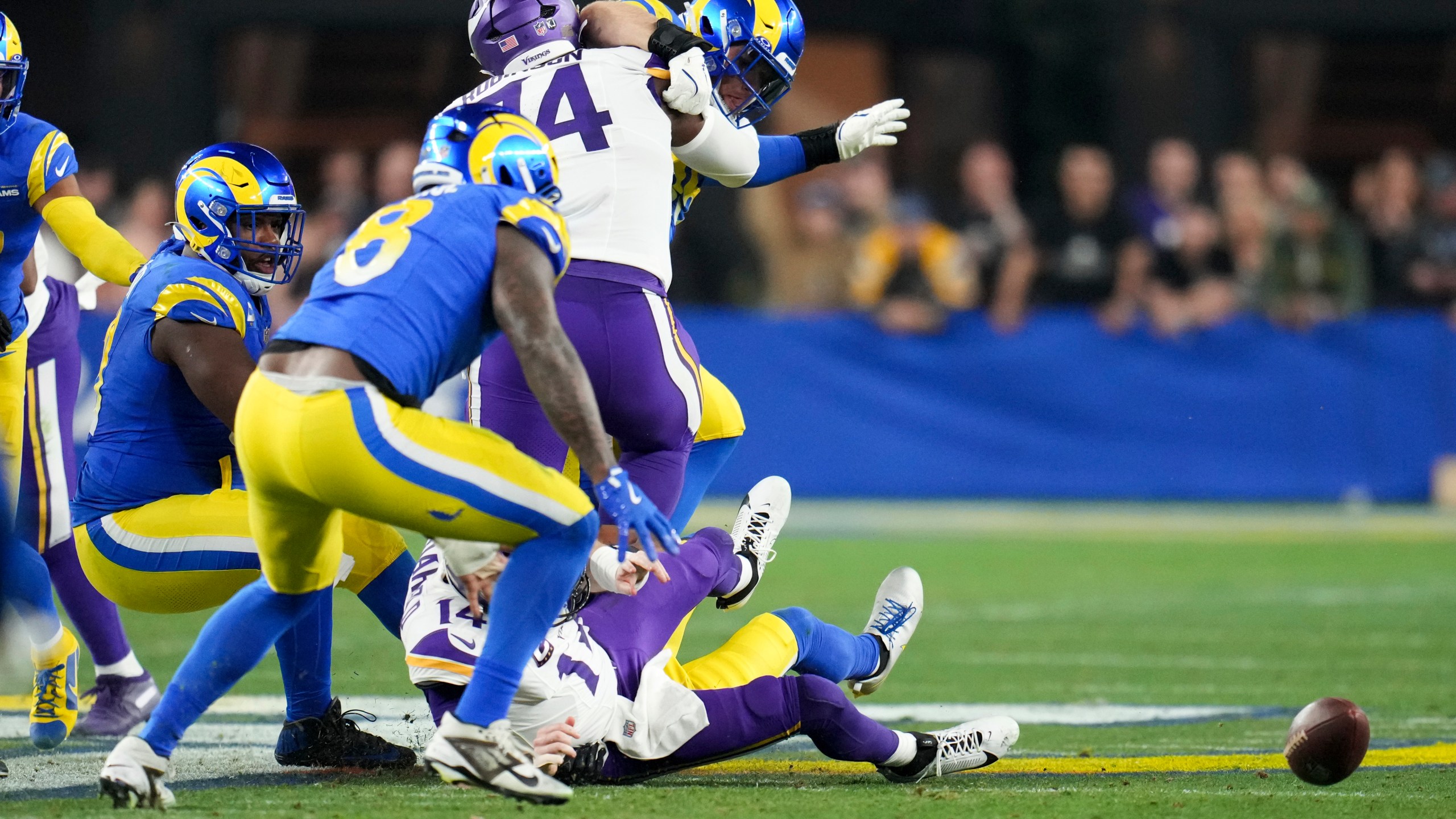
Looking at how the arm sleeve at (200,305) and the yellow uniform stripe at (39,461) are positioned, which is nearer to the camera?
the arm sleeve at (200,305)

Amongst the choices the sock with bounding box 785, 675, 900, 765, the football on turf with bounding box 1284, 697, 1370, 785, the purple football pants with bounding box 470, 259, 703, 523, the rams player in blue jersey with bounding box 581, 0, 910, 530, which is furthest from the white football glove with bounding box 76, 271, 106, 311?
the football on turf with bounding box 1284, 697, 1370, 785

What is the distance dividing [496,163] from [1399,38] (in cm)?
1552

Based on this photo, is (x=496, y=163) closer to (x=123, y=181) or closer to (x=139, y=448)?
(x=139, y=448)

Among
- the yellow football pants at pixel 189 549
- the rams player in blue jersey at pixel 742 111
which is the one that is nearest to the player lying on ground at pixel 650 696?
the yellow football pants at pixel 189 549

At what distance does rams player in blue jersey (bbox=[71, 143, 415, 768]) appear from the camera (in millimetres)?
5035

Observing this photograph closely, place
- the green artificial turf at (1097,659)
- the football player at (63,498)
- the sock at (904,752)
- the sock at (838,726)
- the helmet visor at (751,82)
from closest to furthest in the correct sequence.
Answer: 1. the green artificial turf at (1097,659)
2. the sock at (838,726)
3. the sock at (904,752)
4. the helmet visor at (751,82)
5. the football player at (63,498)

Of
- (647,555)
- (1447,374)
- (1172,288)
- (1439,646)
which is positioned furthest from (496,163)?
(1447,374)

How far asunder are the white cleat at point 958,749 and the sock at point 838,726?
103mm

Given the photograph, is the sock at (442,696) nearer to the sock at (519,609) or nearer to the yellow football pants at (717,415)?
the sock at (519,609)

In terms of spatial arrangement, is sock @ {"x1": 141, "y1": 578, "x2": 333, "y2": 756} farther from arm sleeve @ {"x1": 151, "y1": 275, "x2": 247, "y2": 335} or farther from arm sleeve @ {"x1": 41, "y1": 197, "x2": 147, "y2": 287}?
arm sleeve @ {"x1": 41, "y1": 197, "x2": 147, "y2": 287}

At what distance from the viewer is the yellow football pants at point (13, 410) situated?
608cm

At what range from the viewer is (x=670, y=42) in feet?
17.6

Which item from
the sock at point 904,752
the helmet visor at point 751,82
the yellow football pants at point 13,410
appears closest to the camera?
the sock at point 904,752

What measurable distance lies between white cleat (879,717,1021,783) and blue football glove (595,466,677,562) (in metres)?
1.02
